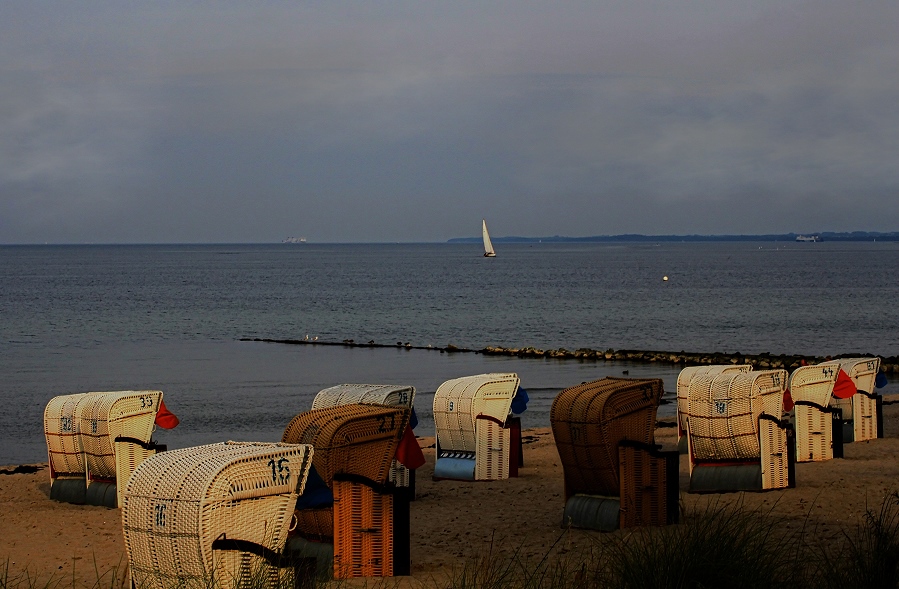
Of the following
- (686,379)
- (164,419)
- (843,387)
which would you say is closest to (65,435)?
(164,419)

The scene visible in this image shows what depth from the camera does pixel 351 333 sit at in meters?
59.4

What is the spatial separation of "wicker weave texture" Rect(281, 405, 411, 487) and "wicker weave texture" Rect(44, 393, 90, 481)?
20.4 ft

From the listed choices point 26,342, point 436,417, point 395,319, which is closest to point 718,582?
point 436,417

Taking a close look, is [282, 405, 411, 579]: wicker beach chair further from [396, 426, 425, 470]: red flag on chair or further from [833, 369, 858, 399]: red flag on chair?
[833, 369, 858, 399]: red flag on chair

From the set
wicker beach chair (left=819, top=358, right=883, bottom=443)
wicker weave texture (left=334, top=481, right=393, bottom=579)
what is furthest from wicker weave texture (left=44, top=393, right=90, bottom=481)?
wicker beach chair (left=819, top=358, right=883, bottom=443)

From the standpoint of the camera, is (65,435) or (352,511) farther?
(65,435)

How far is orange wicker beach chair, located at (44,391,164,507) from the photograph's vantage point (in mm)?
15617

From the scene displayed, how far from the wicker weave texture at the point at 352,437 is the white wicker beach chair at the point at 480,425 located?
505 centimetres

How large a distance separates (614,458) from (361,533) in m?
3.22

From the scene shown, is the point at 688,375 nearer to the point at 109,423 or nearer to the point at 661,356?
the point at 109,423

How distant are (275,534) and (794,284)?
104 metres

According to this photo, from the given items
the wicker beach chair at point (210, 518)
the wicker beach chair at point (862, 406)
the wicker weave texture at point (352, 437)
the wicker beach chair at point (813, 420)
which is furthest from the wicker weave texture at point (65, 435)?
the wicker beach chair at point (862, 406)

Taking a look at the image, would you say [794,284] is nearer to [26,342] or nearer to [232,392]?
[26,342]

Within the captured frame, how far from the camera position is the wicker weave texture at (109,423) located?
51.6 ft
